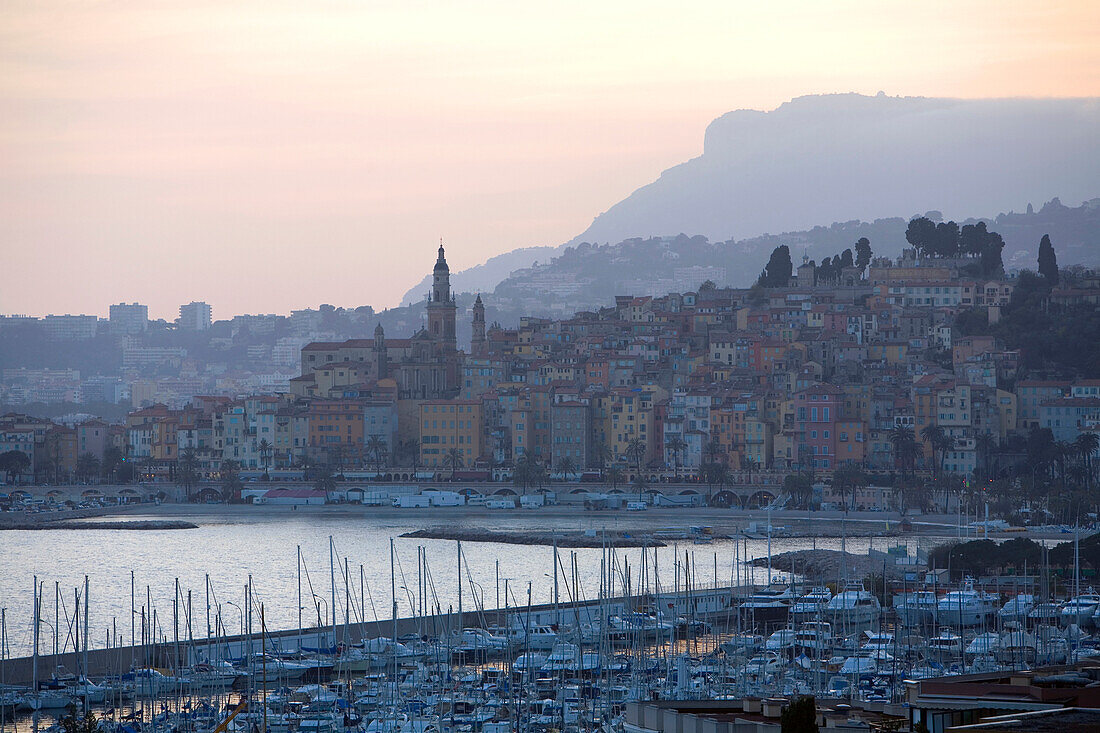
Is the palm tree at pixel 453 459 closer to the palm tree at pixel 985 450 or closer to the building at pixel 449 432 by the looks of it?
the building at pixel 449 432

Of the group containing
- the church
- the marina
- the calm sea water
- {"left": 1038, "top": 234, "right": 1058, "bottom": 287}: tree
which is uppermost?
{"left": 1038, "top": 234, "right": 1058, "bottom": 287}: tree

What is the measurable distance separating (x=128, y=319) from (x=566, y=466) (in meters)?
101

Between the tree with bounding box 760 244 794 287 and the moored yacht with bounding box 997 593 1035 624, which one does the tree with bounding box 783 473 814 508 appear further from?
the moored yacht with bounding box 997 593 1035 624

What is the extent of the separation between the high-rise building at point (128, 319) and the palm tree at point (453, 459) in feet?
301

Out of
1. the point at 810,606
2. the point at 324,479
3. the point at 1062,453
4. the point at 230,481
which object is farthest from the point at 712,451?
the point at 810,606

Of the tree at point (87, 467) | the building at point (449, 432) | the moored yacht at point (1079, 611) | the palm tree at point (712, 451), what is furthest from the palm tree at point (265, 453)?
the moored yacht at point (1079, 611)

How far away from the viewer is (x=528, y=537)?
43.8 m

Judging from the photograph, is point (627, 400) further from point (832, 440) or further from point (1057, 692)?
point (1057, 692)

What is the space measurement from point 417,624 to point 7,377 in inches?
4462

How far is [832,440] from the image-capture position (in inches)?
2046

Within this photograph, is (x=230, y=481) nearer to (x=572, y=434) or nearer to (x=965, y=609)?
(x=572, y=434)

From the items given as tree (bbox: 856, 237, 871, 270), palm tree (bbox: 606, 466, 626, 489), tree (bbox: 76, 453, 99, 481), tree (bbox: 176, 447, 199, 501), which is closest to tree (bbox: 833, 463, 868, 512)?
palm tree (bbox: 606, 466, 626, 489)

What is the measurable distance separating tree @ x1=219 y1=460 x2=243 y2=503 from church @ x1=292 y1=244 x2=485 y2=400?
18.7ft

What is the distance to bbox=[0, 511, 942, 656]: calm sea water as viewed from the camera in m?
30.2
